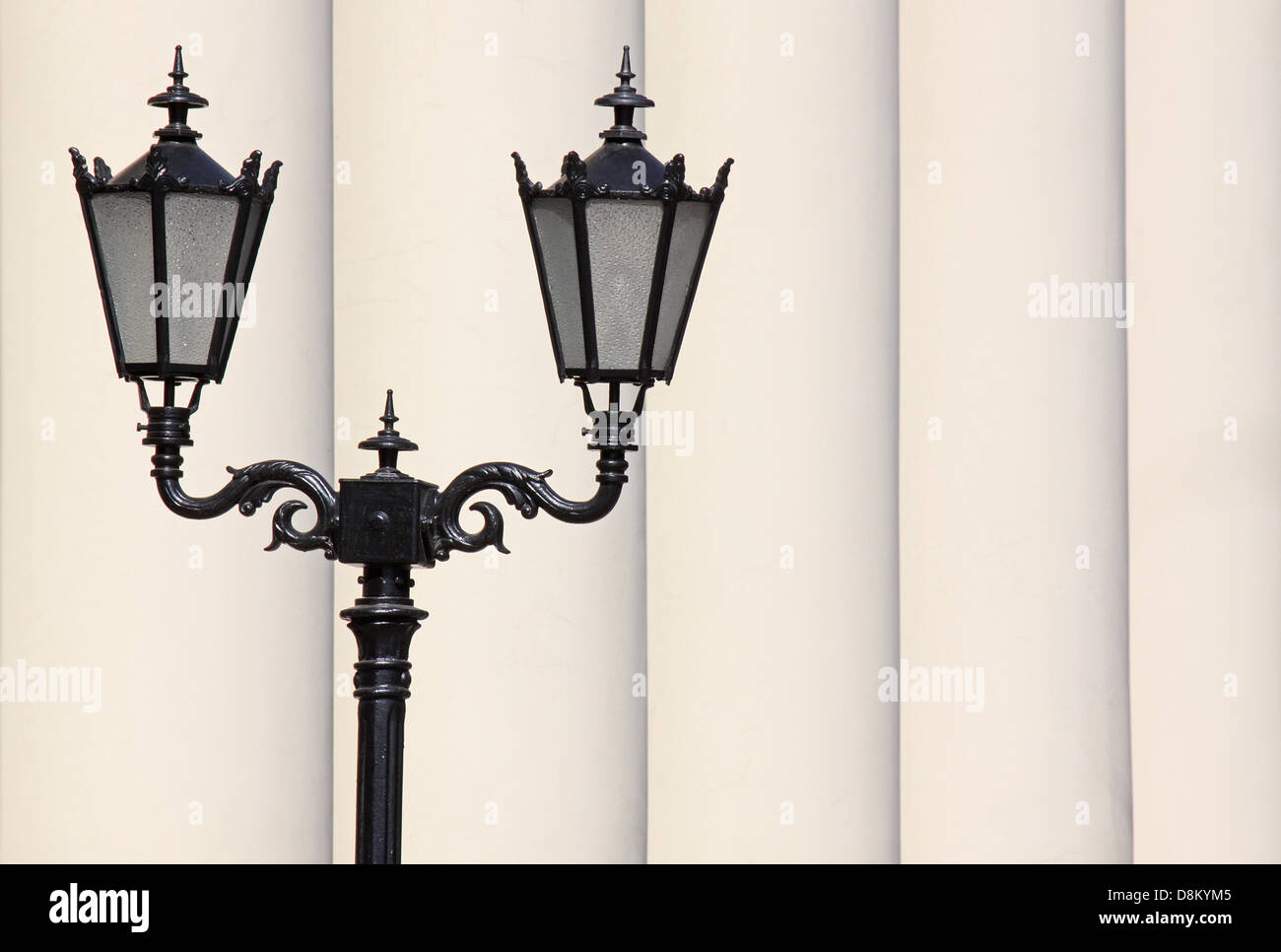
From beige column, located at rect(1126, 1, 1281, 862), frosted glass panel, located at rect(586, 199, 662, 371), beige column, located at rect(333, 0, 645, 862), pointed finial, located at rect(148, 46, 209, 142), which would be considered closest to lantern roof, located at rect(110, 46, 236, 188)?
pointed finial, located at rect(148, 46, 209, 142)

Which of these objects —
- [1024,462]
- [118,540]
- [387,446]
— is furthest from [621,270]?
[1024,462]

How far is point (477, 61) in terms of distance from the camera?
5.89m

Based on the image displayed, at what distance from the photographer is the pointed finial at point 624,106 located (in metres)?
3.63

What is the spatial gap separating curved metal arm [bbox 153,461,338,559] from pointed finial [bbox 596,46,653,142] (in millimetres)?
1090

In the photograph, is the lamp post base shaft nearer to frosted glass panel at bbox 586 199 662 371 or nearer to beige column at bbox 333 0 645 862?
frosted glass panel at bbox 586 199 662 371

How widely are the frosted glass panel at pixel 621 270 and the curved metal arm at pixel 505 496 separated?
27 centimetres

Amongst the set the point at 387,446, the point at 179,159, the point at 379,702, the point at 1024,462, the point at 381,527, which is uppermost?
the point at 179,159

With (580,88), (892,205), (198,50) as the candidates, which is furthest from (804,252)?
(198,50)

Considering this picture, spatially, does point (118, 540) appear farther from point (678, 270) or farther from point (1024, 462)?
point (1024, 462)

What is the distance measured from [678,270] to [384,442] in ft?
2.67

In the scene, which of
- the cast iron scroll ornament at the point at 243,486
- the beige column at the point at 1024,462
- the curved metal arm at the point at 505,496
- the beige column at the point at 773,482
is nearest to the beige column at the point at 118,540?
the beige column at the point at 773,482

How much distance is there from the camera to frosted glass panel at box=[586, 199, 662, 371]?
11.1 ft

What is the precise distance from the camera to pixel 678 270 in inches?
138

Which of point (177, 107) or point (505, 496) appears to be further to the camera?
point (177, 107)
